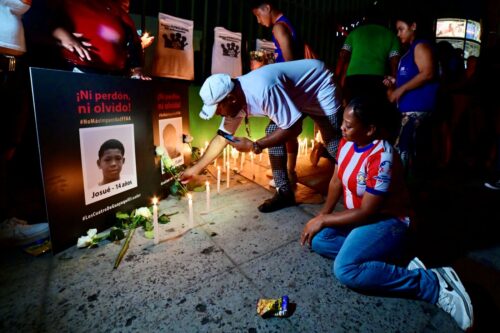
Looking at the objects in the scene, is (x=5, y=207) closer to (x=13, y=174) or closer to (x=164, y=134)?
(x=13, y=174)

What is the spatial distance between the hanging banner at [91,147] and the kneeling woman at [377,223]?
1953mm

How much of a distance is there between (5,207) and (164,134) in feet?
5.72

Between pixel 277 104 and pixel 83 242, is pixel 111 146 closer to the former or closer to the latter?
pixel 83 242

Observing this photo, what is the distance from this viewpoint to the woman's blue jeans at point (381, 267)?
2.02 meters

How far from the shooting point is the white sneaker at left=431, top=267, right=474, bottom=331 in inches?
70.7

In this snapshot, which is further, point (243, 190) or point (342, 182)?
point (243, 190)

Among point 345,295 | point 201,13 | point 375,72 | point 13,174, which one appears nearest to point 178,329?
point 345,295

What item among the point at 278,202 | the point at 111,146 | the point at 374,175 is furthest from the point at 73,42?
the point at 374,175

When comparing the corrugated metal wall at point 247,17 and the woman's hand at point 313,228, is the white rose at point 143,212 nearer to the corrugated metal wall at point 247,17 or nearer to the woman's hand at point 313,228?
the woman's hand at point 313,228

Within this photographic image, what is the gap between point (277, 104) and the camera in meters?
2.96

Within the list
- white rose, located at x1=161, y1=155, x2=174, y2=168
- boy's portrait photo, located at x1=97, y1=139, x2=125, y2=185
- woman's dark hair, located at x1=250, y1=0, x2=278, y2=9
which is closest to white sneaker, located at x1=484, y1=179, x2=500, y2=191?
woman's dark hair, located at x1=250, y1=0, x2=278, y2=9

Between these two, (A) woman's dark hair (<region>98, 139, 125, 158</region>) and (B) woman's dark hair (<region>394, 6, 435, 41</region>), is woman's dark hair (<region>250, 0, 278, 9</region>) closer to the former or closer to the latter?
(B) woman's dark hair (<region>394, 6, 435, 41</region>)

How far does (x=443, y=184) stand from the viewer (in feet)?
14.8

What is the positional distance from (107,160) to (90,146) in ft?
0.77
